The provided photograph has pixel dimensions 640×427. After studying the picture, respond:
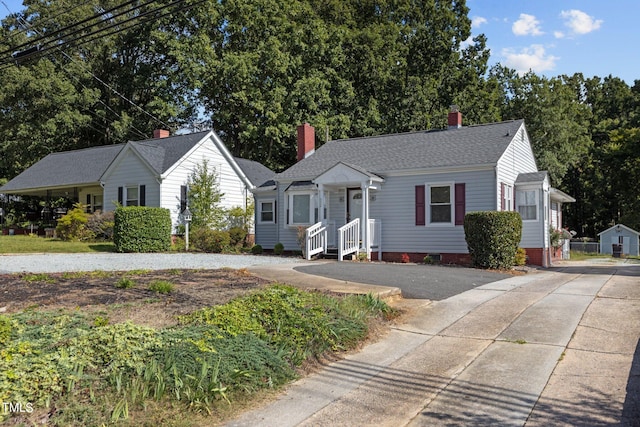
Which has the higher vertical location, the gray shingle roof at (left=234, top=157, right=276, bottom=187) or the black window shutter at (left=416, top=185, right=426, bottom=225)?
the gray shingle roof at (left=234, top=157, right=276, bottom=187)

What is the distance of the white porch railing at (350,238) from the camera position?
17156 millimetres

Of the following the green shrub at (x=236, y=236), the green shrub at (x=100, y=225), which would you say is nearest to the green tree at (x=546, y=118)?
the green shrub at (x=236, y=236)

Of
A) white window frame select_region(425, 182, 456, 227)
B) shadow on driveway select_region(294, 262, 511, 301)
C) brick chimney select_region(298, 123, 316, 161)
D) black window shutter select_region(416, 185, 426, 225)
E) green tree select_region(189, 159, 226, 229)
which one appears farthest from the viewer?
green tree select_region(189, 159, 226, 229)

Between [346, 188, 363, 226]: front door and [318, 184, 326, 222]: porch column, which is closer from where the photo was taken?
[318, 184, 326, 222]: porch column

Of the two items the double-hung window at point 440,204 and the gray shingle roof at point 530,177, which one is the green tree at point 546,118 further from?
the double-hung window at point 440,204

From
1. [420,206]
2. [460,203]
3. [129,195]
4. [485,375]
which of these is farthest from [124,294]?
[129,195]

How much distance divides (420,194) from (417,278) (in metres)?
6.91

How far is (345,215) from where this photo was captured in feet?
62.8

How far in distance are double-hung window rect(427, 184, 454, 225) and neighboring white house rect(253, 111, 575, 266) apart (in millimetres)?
34

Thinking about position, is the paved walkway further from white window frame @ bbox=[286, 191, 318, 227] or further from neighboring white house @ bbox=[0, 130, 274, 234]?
neighboring white house @ bbox=[0, 130, 274, 234]

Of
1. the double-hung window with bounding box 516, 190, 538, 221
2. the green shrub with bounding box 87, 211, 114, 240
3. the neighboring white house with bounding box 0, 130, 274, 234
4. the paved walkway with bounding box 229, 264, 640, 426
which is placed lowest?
the paved walkway with bounding box 229, 264, 640, 426

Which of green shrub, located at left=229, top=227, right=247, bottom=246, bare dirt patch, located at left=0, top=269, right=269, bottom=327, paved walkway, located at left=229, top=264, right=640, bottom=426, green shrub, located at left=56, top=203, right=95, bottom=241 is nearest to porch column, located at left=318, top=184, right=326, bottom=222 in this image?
green shrub, located at left=229, top=227, right=247, bottom=246

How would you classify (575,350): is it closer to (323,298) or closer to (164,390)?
(323,298)

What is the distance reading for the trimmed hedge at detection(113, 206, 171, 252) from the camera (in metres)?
18.2
